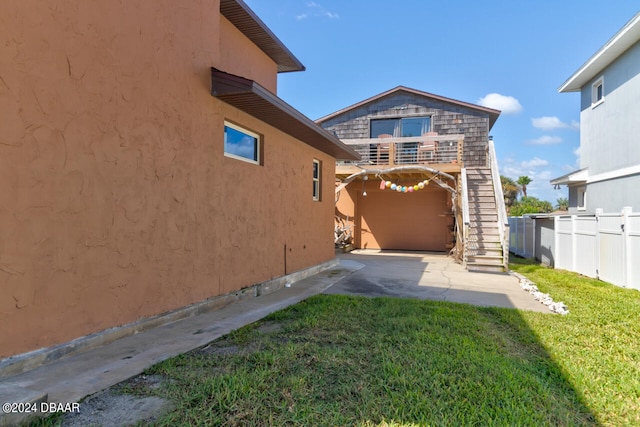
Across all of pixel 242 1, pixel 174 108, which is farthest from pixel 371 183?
pixel 174 108

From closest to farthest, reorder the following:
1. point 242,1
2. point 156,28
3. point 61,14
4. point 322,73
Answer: point 61,14
point 156,28
point 242,1
point 322,73

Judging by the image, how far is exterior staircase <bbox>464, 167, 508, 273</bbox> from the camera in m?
10.1

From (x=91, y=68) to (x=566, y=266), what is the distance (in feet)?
39.1

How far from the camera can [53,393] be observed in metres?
2.64

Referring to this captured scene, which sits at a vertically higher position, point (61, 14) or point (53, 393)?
point (61, 14)

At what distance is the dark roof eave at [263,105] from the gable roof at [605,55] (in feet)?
30.7

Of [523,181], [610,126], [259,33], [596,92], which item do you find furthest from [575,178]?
[523,181]

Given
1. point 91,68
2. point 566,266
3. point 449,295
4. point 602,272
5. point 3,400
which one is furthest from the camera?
point 566,266

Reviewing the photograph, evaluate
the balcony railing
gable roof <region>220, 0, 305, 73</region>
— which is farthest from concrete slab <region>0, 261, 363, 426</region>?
the balcony railing

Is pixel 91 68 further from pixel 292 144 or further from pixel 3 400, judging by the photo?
pixel 292 144

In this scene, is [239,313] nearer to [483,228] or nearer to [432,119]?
[483,228]

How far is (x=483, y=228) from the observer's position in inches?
442

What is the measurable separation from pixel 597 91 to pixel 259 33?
13150 mm

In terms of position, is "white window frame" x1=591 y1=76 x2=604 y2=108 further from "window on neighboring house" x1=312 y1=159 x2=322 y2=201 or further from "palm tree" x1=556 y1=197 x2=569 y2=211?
"palm tree" x1=556 y1=197 x2=569 y2=211
